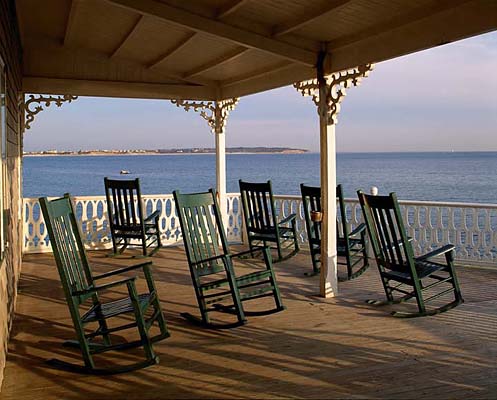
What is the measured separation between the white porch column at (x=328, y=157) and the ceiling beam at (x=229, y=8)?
3.63 feet

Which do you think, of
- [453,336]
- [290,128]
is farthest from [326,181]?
[290,128]

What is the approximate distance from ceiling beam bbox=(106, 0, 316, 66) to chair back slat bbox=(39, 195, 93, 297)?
162 cm

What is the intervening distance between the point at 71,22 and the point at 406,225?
4.88 metres

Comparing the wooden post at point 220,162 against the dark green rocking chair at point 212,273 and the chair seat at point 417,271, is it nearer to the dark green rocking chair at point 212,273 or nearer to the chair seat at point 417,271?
the dark green rocking chair at point 212,273

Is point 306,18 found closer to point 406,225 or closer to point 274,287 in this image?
point 274,287

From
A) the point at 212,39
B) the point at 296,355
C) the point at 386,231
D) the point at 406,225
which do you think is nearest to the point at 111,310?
the point at 296,355

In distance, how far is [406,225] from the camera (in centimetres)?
768

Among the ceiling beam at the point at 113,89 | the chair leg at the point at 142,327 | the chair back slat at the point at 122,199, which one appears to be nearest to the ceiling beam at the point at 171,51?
the ceiling beam at the point at 113,89

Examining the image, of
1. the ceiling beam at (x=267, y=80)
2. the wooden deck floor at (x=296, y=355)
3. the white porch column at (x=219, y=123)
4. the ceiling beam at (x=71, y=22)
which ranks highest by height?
the ceiling beam at (x=71, y=22)

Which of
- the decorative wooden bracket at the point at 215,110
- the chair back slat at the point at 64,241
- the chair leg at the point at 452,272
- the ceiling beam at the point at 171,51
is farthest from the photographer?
the decorative wooden bracket at the point at 215,110

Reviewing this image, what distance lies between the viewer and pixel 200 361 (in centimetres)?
379

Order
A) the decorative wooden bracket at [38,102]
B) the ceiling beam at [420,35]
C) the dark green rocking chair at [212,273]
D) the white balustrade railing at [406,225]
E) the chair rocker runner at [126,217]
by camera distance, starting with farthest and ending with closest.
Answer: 1. the chair rocker runner at [126,217]
2. the decorative wooden bracket at [38,102]
3. the white balustrade railing at [406,225]
4. the dark green rocking chair at [212,273]
5. the ceiling beam at [420,35]

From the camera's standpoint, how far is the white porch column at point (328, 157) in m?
5.46

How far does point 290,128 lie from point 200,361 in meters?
42.8
